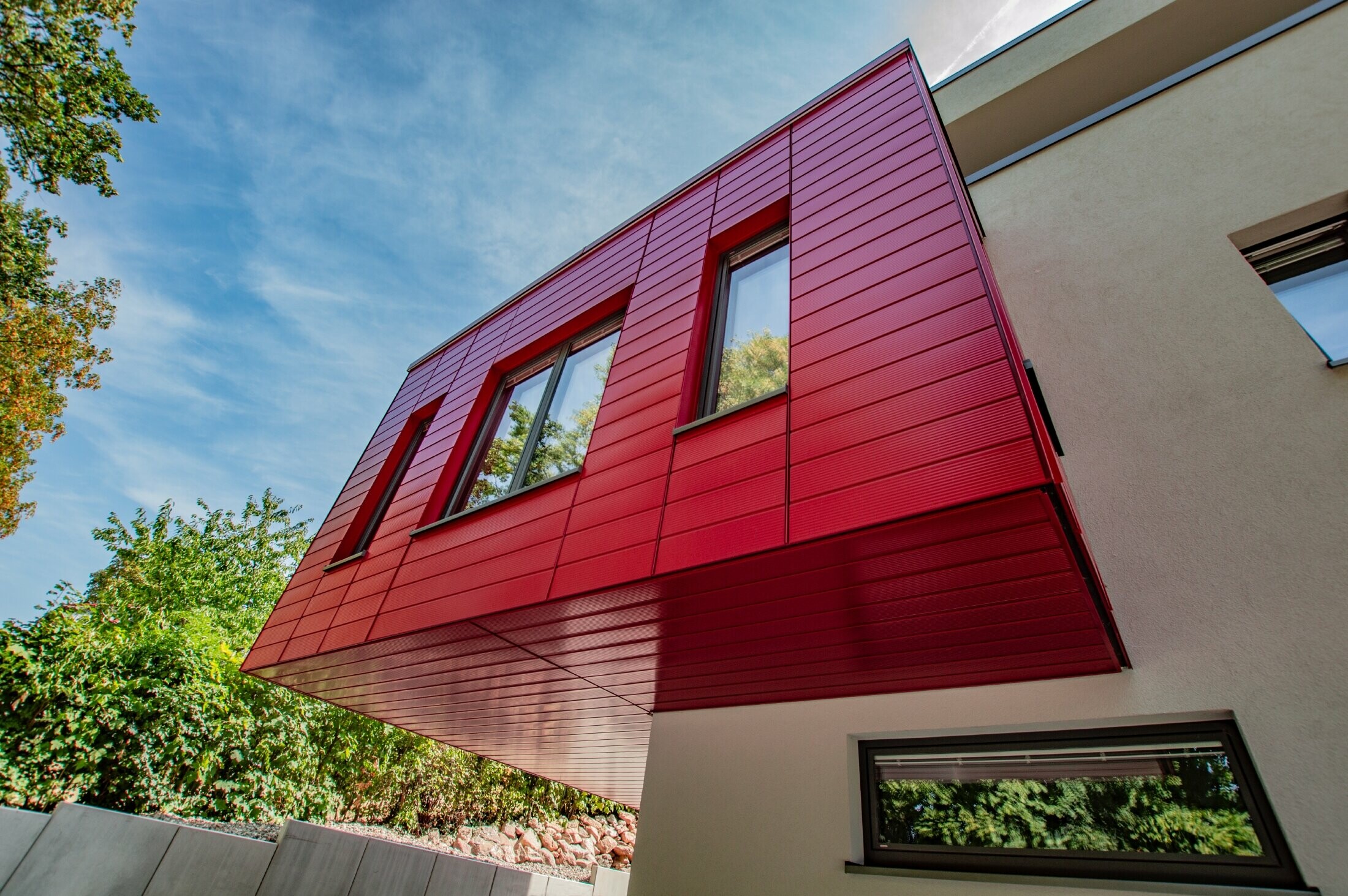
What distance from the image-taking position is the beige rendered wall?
219 centimetres

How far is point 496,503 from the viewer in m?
3.56

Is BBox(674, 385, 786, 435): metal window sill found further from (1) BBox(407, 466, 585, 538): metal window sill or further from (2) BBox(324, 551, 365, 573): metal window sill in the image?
(2) BBox(324, 551, 365, 573): metal window sill

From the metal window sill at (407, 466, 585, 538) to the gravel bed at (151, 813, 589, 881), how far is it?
144 inches

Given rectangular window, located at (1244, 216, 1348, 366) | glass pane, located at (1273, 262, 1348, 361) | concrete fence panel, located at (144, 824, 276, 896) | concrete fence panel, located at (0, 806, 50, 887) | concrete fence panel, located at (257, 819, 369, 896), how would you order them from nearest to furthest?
glass pane, located at (1273, 262, 1348, 361), rectangular window, located at (1244, 216, 1348, 366), concrete fence panel, located at (0, 806, 50, 887), concrete fence panel, located at (144, 824, 276, 896), concrete fence panel, located at (257, 819, 369, 896)

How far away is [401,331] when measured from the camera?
71.8ft

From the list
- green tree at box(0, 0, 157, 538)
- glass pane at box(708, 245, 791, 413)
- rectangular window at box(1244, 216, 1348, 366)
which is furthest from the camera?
green tree at box(0, 0, 157, 538)

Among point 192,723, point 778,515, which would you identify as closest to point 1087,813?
point 778,515

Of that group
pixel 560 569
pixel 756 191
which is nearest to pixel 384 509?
pixel 560 569

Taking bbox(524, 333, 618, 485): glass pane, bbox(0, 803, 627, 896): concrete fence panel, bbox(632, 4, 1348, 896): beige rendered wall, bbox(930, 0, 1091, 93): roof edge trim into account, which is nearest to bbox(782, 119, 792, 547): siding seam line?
bbox(524, 333, 618, 485): glass pane

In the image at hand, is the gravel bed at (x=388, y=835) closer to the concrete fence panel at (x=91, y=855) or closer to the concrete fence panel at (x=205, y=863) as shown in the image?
the concrete fence panel at (x=205, y=863)

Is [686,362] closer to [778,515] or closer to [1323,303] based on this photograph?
[778,515]

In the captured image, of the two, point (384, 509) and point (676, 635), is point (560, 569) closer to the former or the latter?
point (676, 635)

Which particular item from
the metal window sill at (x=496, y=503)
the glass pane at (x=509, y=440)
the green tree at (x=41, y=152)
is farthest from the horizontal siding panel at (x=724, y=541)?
the green tree at (x=41, y=152)

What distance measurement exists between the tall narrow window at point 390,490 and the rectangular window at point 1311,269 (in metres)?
6.34
